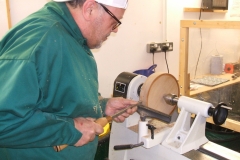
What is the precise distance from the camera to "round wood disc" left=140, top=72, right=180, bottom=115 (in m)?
1.13

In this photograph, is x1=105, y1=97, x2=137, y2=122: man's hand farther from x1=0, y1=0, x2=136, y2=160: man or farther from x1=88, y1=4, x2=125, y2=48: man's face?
x1=88, y1=4, x2=125, y2=48: man's face

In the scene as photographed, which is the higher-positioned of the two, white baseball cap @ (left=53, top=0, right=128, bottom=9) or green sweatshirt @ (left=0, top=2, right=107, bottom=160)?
white baseball cap @ (left=53, top=0, right=128, bottom=9)

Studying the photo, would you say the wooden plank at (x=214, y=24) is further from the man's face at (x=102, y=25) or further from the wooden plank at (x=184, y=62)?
the man's face at (x=102, y=25)

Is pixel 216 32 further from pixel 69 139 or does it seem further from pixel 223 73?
pixel 69 139

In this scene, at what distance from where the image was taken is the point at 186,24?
5.83 ft

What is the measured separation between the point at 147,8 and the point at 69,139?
180 centimetres

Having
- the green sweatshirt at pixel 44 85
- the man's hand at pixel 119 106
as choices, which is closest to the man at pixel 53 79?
the green sweatshirt at pixel 44 85

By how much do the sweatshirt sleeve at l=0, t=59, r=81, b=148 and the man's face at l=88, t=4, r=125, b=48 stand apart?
345 millimetres

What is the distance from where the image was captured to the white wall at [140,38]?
7.11ft

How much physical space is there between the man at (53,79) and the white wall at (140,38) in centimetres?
112

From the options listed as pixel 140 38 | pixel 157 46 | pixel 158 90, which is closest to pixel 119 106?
pixel 158 90

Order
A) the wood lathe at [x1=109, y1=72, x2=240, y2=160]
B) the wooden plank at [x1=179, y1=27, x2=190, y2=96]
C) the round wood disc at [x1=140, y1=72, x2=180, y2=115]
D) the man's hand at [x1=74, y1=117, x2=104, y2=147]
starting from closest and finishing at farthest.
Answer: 1. the man's hand at [x1=74, y1=117, x2=104, y2=147]
2. the wood lathe at [x1=109, y1=72, x2=240, y2=160]
3. the round wood disc at [x1=140, y1=72, x2=180, y2=115]
4. the wooden plank at [x1=179, y1=27, x2=190, y2=96]

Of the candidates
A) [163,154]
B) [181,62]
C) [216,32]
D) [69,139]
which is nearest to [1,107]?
[69,139]

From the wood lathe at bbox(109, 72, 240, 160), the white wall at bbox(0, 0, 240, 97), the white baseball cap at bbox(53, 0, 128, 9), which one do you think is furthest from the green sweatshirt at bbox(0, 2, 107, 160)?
the white wall at bbox(0, 0, 240, 97)
